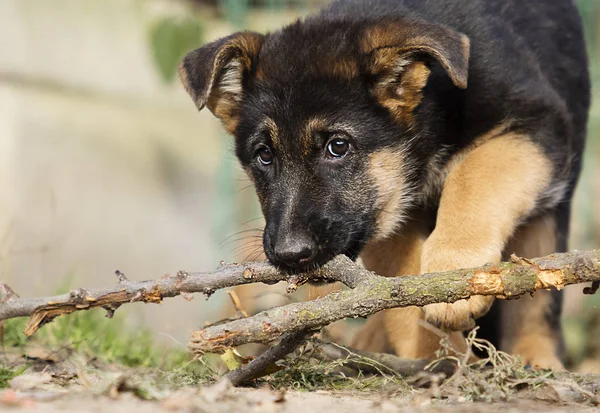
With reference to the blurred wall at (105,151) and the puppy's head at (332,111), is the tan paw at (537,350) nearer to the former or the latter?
the puppy's head at (332,111)

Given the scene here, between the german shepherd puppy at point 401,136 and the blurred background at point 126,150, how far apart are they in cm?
298

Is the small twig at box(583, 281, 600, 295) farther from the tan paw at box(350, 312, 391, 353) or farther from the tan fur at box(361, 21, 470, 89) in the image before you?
the tan paw at box(350, 312, 391, 353)

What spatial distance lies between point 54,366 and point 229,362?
0.89m

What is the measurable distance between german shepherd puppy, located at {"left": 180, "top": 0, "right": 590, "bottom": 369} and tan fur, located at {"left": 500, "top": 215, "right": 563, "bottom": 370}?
0.6 inches

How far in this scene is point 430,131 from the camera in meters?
4.16

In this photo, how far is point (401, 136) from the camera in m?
4.09

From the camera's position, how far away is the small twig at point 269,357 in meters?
3.04

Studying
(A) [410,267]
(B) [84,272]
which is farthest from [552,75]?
(B) [84,272]

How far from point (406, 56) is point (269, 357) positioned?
5.24ft

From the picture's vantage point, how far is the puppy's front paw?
11.7 feet

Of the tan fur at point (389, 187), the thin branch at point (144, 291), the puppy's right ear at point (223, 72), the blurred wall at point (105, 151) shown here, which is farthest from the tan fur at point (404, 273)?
the blurred wall at point (105, 151)

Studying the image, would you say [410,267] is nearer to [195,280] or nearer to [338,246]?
[338,246]

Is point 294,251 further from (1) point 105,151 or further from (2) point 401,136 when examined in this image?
(1) point 105,151

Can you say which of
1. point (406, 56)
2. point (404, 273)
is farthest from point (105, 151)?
point (406, 56)
